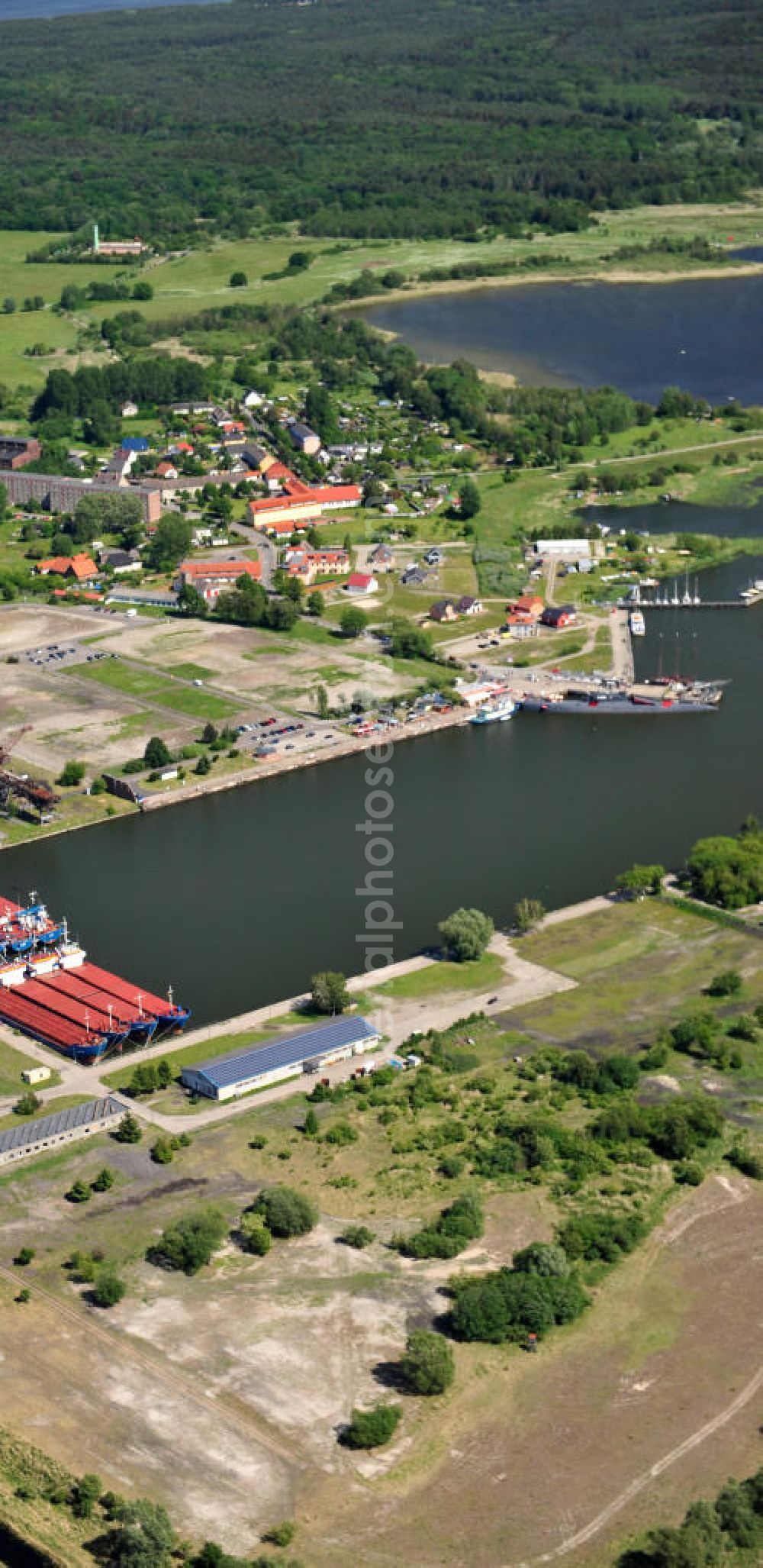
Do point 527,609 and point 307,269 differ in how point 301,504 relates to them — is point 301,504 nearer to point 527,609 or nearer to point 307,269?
point 527,609

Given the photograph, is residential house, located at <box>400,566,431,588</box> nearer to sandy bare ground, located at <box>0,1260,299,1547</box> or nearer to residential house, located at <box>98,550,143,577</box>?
residential house, located at <box>98,550,143,577</box>

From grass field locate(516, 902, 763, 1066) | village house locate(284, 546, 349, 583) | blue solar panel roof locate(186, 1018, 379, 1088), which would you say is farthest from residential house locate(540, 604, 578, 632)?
blue solar panel roof locate(186, 1018, 379, 1088)

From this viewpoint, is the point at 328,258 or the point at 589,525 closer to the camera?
the point at 589,525

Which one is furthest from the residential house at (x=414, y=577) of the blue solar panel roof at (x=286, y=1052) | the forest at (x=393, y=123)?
the forest at (x=393, y=123)

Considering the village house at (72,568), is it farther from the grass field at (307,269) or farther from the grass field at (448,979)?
the grass field at (307,269)

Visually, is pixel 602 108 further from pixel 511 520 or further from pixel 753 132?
pixel 511 520

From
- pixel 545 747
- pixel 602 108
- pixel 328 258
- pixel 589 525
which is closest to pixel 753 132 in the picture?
pixel 602 108

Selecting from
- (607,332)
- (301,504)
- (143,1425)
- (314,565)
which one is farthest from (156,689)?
(607,332)
